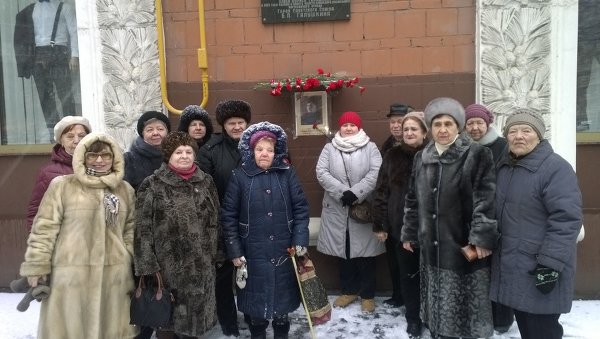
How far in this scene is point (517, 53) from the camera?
4.29 m

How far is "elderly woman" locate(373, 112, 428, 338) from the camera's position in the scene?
363 centimetres

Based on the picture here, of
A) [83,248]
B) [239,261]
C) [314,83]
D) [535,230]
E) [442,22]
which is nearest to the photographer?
[535,230]

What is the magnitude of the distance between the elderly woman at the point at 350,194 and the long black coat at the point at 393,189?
21cm

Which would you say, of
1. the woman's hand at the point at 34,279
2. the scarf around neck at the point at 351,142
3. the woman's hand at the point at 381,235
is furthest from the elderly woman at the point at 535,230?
the woman's hand at the point at 34,279

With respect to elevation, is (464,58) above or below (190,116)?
above

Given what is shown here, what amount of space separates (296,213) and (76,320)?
161 centimetres

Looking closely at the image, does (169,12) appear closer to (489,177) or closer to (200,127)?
(200,127)

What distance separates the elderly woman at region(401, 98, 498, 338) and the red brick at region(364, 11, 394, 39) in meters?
1.68

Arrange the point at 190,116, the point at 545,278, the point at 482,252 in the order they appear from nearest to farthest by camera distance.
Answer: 1. the point at 545,278
2. the point at 482,252
3. the point at 190,116

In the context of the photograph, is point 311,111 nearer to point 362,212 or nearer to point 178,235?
point 362,212

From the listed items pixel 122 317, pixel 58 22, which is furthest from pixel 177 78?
pixel 122 317

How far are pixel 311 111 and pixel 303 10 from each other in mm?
976

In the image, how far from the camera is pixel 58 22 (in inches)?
195

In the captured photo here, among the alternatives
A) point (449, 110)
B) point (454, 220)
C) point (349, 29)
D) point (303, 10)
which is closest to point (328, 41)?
point (349, 29)
